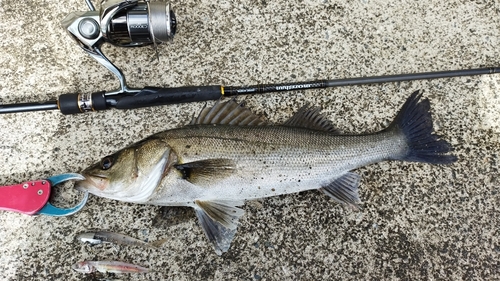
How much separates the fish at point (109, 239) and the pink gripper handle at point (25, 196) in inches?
12.1

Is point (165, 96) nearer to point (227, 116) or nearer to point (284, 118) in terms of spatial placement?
point (227, 116)

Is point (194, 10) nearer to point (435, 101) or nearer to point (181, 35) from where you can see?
point (181, 35)

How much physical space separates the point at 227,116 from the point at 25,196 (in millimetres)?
1284

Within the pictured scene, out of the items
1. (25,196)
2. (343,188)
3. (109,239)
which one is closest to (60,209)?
(25,196)

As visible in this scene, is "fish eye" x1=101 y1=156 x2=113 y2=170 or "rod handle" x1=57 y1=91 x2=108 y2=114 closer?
"fish eye" x1=101 y1=156 x2=113 y2=170


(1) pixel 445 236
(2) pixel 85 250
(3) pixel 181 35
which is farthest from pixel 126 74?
(1) pixel 445 236

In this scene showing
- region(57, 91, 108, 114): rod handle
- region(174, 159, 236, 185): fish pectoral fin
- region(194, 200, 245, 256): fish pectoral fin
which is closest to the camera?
region(174, 159, 236, 185): fish pectoral fin

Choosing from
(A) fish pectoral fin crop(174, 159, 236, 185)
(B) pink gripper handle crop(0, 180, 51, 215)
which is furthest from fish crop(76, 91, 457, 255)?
(B) pink gripper handle crop(0, 180, 51, 215)

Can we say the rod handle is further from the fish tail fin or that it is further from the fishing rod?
the fish tail fin

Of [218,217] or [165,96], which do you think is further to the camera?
[165,96]

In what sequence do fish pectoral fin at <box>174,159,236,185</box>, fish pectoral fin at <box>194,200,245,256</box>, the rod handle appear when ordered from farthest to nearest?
the rod handle → fish pectoral fin at <box>194,200,245,256</box> → fish pectoral fin at <box>174,159,236,185</box>

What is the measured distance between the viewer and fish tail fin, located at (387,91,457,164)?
2.04 metres

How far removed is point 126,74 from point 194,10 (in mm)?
673

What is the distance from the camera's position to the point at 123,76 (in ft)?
6.98
